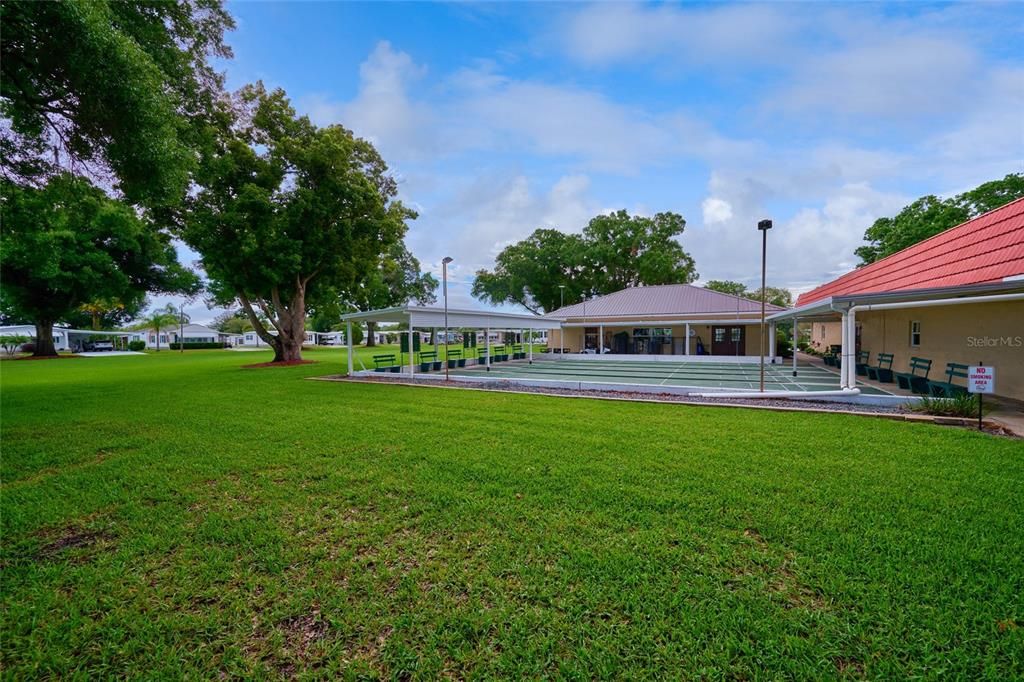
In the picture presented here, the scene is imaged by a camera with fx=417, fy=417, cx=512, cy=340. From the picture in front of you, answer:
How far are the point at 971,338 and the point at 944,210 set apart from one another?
80.5 feet

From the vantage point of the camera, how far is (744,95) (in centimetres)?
1172

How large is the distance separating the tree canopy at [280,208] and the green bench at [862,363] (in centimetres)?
2103

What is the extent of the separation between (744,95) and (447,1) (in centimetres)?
836

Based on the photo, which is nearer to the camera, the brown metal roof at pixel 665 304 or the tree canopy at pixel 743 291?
the brown metal roof at pixel 665 304

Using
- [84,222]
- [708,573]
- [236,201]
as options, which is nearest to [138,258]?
[236,201]

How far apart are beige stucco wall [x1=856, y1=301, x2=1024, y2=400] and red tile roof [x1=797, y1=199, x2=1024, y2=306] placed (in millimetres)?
909

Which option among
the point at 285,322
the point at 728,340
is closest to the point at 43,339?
the point at 285,322

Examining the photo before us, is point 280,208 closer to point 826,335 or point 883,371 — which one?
point 883,371

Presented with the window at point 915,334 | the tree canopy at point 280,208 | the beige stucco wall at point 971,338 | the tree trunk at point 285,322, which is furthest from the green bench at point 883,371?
the tree trunk at point 285,322

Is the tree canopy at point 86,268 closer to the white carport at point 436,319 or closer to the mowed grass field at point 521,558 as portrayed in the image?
the white carport at point 436,319

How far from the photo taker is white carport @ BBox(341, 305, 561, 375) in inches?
611

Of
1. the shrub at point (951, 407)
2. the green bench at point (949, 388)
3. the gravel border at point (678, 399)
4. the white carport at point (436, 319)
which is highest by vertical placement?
the white carport at point (436, 319)

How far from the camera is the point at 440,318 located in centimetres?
1720

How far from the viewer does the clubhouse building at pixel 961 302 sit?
27.6 ft
